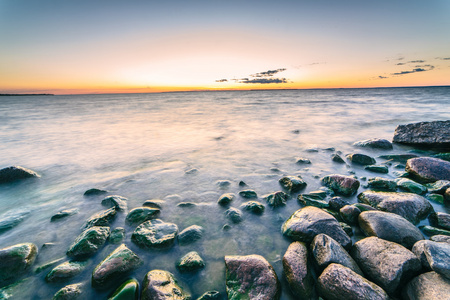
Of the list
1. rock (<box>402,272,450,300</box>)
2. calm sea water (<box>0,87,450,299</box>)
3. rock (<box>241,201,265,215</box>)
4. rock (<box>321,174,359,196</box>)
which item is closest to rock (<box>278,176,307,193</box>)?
calm sea water (<box>0,87,450,299</box>)

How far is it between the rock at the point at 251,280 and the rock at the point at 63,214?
258 cm

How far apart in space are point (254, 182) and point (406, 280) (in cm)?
246

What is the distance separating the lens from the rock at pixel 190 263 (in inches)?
79.0

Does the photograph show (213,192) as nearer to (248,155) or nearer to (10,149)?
(248,155)

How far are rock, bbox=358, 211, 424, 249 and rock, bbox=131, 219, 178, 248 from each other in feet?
7.53

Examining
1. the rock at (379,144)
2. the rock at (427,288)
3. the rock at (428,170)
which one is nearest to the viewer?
the rock at (427,288)

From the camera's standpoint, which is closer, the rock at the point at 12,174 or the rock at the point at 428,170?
the rock at the point at 428,170

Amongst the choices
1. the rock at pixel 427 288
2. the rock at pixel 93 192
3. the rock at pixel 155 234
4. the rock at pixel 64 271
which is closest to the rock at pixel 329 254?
the rock at pixel 427 288

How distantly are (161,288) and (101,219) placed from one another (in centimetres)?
153

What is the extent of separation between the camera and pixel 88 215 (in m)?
2.95

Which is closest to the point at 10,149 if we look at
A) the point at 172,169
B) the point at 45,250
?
the point at 172,169

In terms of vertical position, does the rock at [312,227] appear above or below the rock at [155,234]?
above

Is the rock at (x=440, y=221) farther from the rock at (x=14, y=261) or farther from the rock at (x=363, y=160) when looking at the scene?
the rock at (x=14, y=261)

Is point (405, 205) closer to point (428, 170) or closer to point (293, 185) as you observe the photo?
point (293, 185)
